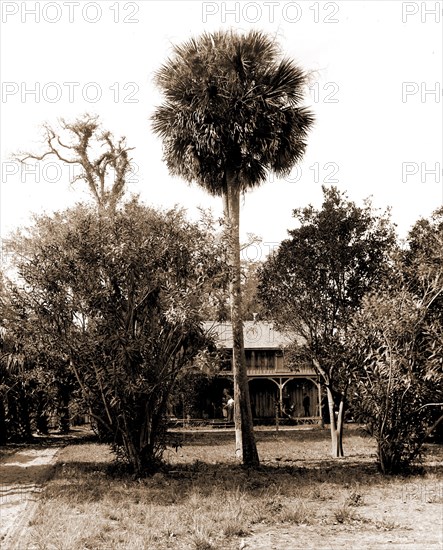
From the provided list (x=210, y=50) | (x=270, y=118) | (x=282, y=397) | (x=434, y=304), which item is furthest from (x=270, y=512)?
(x=282, y=397)

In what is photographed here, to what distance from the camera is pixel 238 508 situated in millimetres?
9695

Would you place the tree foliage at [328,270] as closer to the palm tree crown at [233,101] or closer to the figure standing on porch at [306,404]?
the palm tree crown at [233,101]

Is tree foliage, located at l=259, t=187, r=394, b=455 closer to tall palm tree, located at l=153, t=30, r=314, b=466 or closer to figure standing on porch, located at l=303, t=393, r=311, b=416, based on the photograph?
tall palm tree, located at l=153, t=30, r=314, b=466

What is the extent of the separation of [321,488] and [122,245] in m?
6.29

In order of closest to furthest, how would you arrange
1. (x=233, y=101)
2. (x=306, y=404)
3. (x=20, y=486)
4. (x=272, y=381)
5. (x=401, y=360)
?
(x=20, y=486) → (x=401, y=360) → (x=233, y=101) → (x=272, y=381) → (x=306, y=404)

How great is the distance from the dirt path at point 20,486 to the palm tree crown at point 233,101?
9.37m

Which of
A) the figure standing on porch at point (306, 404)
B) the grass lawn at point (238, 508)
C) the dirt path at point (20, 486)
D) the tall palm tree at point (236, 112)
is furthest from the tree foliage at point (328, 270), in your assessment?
the figure standing on porch at point (306, 404)

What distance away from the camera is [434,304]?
45.6 feet

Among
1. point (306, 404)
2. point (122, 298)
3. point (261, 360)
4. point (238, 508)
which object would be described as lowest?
point (306, 404)

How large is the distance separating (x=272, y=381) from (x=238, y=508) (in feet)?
84.2

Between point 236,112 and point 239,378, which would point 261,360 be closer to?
point 239,378

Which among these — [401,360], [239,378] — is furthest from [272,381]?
[401,360]

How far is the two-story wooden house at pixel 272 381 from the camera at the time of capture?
34031mm

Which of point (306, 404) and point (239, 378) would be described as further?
point (306, 404)
